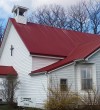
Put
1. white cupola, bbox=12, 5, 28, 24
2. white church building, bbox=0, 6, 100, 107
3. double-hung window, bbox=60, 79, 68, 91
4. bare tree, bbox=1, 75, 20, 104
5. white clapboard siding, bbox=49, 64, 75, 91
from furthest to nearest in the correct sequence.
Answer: white cupola, bbox=12, 5, 28, 24
bare tree, bbox=1, 75, 20, 104
white church building, bbox=0, 6, 100, 107
white clapboard siding, bbox=49, 64, 75, 91
double-hung window, bbox=60, 79, 68, 91

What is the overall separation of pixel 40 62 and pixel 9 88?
358 centimetres

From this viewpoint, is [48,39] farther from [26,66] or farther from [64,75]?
[64,75]

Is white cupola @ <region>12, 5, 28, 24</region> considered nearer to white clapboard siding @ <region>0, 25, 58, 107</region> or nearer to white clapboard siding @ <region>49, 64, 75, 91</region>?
white clapboard siding @ <region>0, 25, 58, 107</region>

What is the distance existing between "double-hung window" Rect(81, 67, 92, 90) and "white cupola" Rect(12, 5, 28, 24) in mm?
10217

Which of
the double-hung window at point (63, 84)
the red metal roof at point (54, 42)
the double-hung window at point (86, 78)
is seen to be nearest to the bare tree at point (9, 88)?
the red metal roof at point (54, 42)

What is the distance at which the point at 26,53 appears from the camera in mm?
26406

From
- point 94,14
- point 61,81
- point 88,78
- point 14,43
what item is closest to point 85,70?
point 88,78

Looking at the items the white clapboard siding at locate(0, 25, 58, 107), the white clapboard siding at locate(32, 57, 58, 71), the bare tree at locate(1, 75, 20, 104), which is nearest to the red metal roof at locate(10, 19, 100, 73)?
the white clapboard siding at locate(32, 57, 58, 71)

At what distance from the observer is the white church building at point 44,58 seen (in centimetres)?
2264

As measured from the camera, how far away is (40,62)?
2575 cm

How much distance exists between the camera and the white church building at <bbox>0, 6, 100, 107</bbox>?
891 inches

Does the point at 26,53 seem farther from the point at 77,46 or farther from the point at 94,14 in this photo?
the point at 94,14

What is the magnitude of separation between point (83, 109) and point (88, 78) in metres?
4.34

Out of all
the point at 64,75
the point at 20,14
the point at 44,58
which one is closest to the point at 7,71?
the point at 44,58
